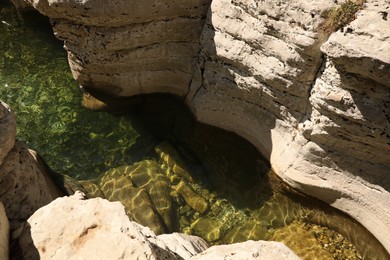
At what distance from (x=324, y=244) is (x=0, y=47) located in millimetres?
12636

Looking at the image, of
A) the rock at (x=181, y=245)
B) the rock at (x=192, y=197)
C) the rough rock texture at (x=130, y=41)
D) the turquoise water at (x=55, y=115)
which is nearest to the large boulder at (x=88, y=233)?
the rock at (x=181, y=245)

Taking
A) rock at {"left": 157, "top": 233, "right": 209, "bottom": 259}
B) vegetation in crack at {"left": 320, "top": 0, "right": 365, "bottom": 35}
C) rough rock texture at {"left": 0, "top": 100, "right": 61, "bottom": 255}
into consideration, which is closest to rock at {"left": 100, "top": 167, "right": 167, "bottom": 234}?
rock at {"left": 157, "top": 233, "right": 209, "bottom": 259}

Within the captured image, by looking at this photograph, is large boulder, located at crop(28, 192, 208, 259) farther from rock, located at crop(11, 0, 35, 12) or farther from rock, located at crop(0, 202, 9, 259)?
rock, located at crop(11, 0, 35, 12)

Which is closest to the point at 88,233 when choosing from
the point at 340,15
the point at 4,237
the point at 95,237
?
the point at 95,237

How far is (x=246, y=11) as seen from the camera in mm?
8414

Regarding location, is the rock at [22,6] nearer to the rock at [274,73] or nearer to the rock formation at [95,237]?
the rock at [274,73]

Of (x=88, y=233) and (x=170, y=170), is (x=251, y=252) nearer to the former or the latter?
(x=88, y=233)

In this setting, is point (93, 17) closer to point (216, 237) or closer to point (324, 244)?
point (216, 237)

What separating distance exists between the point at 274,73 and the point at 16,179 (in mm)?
5910

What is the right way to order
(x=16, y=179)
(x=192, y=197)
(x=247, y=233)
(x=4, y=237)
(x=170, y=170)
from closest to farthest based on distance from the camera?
Result: (x=4, y=237)
(x=16, y=179)
(x=247, y=233)
(x=192, y=197)
(x=170, y=170)

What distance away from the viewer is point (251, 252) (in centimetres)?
472

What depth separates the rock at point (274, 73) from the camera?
286 inches

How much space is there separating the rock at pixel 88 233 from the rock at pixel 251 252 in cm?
78

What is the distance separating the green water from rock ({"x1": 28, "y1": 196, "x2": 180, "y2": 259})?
4.08m
